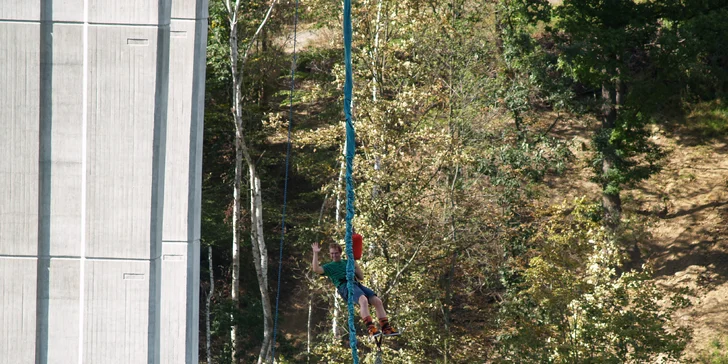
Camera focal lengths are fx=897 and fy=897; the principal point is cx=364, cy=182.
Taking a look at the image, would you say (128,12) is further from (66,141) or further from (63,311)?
(63,311)

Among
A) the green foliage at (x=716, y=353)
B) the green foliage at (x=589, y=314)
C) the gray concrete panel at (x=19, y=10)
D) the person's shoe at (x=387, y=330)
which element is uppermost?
the gray concrete panel at (x=19, y=10)

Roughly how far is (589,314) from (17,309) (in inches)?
340

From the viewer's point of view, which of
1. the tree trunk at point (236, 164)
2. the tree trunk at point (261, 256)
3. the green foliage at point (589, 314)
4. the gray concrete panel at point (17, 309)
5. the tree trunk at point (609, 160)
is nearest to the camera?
the gray concrete panel at point (17, 309)

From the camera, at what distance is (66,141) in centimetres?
693

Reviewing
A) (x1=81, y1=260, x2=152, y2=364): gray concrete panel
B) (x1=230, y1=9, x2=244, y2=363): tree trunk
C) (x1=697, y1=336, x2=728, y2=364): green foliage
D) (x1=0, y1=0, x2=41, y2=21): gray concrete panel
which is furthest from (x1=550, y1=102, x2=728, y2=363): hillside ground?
(x1=0, y1=0, x2=41, y2=21): gray concrete panel

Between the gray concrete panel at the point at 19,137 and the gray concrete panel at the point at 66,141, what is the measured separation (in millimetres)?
125

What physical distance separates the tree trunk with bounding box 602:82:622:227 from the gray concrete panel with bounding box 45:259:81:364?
14.4m

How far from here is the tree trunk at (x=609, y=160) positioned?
19.4 metres

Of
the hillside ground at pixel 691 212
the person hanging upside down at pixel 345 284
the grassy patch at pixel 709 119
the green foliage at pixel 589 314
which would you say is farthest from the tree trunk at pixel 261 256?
the grassy patch at pixel 709 119

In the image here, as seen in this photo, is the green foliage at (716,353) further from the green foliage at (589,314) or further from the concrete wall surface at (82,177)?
the concrete wall surface at (82,177)

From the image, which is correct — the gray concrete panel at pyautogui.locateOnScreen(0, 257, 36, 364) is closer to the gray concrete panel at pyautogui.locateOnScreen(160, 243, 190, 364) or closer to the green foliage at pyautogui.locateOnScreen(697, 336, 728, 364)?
the gray concrete panel at pyautogui.locateOnScreen(160, 243, 190, 364)

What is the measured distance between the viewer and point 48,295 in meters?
6.99

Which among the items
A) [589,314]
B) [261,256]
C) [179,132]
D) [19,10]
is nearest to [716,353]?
[589,314]

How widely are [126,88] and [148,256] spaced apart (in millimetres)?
1303
